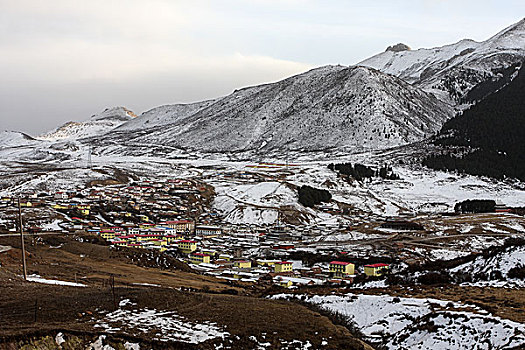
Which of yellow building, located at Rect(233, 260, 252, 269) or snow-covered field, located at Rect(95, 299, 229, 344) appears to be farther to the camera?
yellow building, located at Rect(233, 260, 252, 269)

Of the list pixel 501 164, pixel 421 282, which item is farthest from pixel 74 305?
pixel 501 164

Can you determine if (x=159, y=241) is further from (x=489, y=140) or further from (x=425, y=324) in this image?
(x=489, y=140)

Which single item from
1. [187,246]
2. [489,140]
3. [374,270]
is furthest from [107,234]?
[489,140]

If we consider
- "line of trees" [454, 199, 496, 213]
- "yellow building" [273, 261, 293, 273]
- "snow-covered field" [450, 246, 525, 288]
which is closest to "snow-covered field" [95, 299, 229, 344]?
"snow-covered field" [450, 246, 525, 288]

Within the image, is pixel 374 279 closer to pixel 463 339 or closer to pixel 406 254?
pixel 463 339

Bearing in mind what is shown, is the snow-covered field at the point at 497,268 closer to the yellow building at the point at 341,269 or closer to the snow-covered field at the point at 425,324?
the snow-covered field at the point at 425,324

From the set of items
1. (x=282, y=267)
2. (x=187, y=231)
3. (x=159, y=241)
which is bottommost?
(x=187, y=231)

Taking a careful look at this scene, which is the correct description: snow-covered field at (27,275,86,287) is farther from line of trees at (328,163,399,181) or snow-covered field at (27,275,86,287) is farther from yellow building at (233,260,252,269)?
line of trees at (328,163,399,181)
